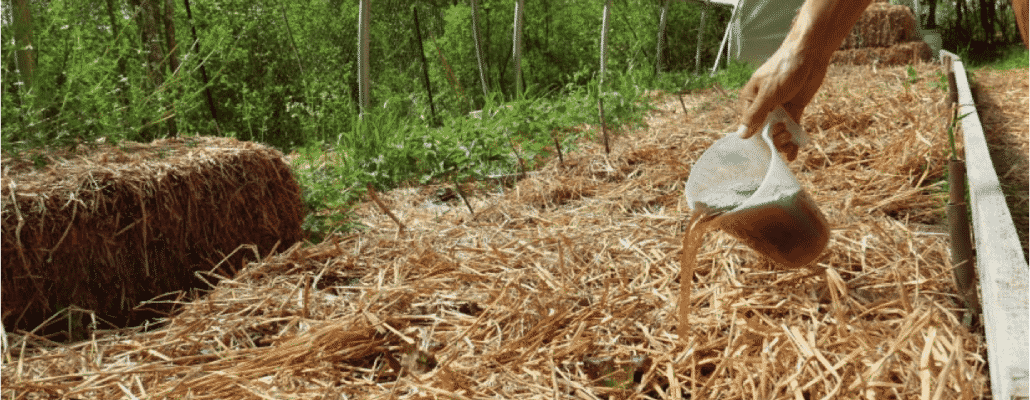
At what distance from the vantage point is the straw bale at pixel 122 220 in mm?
2441

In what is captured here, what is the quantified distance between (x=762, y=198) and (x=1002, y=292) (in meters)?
0.47

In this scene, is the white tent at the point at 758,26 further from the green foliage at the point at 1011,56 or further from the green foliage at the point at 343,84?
the green foliage at the point at 1011,56

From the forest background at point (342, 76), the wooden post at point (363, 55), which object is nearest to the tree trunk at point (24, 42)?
the forest background at point (342, 76)

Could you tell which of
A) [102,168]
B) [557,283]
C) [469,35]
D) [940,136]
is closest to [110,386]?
[102,168]

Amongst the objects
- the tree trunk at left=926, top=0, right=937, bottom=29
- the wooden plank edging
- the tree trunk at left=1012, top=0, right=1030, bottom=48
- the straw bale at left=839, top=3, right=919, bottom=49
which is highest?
the tree trunk at left=1012, top=0, right=1030, bottom=48

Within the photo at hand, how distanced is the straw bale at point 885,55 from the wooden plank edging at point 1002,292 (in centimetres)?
889

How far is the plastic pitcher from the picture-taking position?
1.54m

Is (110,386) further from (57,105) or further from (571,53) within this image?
(571,53)

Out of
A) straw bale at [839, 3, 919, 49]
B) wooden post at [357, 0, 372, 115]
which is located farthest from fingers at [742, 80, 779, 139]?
straw bale at [839, 3, 919, 49]

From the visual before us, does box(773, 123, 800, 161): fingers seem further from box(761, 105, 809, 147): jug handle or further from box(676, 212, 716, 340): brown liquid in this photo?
box(676, 212, 716, 340): brown liquid

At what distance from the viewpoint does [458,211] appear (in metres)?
3.83

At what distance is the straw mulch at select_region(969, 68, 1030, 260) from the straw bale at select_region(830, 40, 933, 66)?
197cm

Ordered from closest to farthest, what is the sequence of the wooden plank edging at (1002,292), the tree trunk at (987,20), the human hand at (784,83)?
the wooden plank edging at (1002,292)
the human hand at (784,83)
the tree trunk at (987,20)

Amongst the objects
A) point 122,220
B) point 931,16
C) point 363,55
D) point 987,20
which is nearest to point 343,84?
point 363,55
